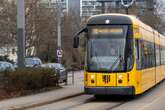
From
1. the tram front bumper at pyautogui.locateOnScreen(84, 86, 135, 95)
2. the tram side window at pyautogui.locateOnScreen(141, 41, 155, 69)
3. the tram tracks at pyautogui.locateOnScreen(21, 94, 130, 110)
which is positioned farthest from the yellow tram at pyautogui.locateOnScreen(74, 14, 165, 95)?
the tram side window at pyautogui.locateOnScreen(141, 41, 155, 69)

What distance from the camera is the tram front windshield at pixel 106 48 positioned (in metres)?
24.5

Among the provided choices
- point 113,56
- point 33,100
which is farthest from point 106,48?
point 33,100

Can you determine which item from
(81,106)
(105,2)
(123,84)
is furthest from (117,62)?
(105,2)

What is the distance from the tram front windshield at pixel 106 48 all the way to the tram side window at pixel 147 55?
7.75 feet

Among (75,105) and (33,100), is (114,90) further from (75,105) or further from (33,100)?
(33,100)

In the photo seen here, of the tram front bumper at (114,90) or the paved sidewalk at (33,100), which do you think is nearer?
the paved sidewalk at (33,100)

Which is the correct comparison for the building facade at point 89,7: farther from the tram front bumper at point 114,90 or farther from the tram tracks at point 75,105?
the tram front bumper at point 114,90

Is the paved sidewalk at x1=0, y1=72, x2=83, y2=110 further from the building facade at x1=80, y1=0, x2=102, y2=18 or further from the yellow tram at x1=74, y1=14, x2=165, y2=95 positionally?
the building facade at x1=80, y1=0, x2=102, y2=18

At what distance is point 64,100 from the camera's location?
2591 centimetres

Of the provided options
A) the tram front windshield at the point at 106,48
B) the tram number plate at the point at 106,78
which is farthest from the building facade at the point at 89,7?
the tram number plate at the point at 106,78

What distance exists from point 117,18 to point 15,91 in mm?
6017

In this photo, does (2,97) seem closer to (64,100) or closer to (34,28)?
(64,100)

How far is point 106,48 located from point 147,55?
4.86 m

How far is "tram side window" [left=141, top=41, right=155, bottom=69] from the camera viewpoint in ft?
89.8
